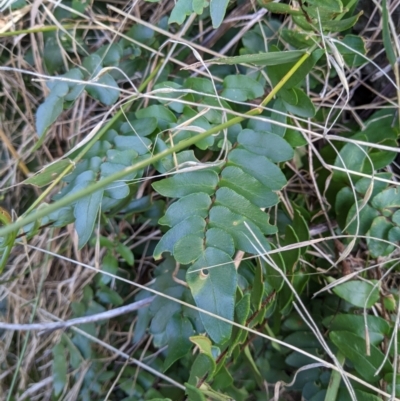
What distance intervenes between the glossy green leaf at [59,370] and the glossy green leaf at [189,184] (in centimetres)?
44

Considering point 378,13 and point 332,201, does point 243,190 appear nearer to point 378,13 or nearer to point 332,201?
point 332,201

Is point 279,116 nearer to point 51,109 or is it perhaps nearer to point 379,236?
point 379,236

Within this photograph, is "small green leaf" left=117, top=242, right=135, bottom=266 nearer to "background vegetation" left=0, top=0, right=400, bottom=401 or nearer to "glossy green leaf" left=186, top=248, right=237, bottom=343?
"background vegetation" left=0, top=0, right=400, bottom=401

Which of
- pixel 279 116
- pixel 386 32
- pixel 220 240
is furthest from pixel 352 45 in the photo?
pixel 220 240

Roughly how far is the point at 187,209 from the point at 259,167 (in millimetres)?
113

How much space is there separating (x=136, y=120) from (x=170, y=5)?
290 millimetres

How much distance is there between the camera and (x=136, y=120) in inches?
24.4

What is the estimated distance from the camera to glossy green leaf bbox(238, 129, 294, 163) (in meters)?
0.56

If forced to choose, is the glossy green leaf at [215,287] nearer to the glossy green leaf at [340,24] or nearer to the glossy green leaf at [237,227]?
the glossy green leaf at [237,227]

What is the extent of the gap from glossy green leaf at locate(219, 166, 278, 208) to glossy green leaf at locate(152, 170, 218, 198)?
0.01 metres

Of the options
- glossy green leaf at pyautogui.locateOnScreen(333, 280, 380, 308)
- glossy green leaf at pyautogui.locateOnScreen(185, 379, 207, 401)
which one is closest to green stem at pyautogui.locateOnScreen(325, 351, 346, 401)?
glossy green leaf at pyautogui.locateOnScreen(333, 280, 380, 308)

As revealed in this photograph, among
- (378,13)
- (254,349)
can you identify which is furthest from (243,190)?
(378,13)

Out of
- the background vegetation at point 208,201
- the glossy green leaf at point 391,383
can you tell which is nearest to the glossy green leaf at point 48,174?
the background vegetation at point 208,201

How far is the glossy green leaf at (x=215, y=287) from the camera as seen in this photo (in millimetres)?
475
